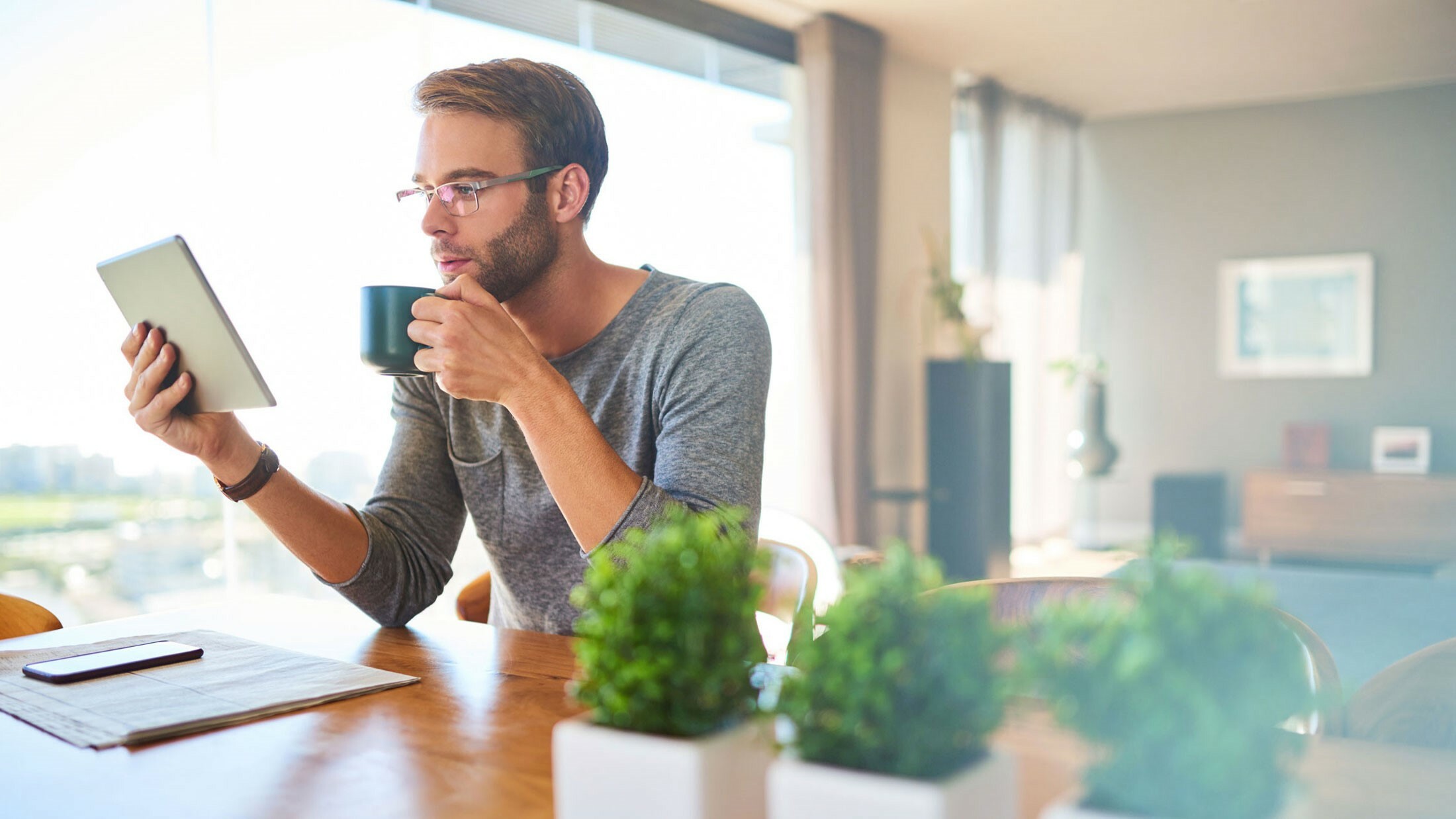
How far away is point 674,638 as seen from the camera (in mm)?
484

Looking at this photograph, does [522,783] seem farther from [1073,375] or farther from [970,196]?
[1073,375]

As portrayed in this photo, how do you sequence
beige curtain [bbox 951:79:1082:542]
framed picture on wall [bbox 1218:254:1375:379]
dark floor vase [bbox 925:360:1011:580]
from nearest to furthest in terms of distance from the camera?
dark floor vase [bbox 925:360:1011:580] < beige curtain [bbox 951:79:1082:542] < framed picture on wall [bbox 1218:254:1375:379]

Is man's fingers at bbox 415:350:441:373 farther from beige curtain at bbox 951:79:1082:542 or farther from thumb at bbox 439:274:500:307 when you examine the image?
beige curtain at bbox 951:79:1082:542

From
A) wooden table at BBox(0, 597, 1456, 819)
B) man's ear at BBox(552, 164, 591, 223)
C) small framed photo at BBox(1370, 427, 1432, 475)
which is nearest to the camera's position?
wooden table at BBox(0, 597, 1456, 819)

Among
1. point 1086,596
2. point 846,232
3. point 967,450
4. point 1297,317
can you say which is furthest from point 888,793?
point 1297,317

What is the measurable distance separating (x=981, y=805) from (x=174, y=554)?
9.15ft

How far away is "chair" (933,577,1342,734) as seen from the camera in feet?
2.70

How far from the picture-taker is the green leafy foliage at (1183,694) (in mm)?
384

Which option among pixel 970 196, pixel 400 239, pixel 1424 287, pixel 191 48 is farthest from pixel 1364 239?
pixel 191 48

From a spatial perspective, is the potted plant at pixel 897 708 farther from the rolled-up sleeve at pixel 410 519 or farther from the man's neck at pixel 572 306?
the man's neck at pixel 572 306

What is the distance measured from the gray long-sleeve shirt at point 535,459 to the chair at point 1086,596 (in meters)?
0.31

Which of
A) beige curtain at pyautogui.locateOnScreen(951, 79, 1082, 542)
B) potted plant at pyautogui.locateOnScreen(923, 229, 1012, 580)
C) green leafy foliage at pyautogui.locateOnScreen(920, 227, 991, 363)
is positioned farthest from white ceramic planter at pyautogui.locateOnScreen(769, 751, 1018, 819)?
beige curtain at pyautogui.locateOnScreen(951, 79, 1082, 542)

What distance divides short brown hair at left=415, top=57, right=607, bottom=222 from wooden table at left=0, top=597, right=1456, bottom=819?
717mm

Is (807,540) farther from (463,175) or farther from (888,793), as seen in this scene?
(888,793)
